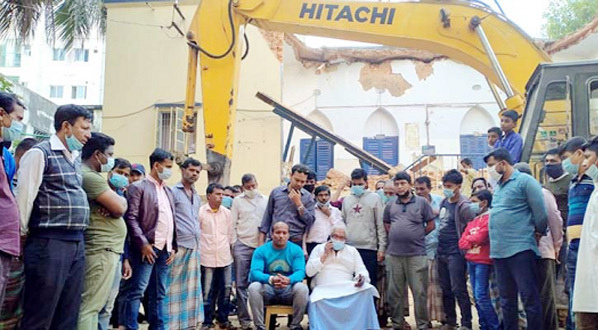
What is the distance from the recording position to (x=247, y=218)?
629 centimetres

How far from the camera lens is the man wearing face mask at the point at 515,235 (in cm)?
439

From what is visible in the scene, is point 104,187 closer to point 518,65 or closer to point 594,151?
point 594,151

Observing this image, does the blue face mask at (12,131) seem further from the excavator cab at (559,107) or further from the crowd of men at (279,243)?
the excavator cab at (559,107)

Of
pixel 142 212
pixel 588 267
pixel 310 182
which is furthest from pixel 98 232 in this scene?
pixel 588 267

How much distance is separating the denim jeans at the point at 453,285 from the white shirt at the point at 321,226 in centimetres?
128

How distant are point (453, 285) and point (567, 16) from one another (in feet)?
77.6

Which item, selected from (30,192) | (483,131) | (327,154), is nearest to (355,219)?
(30,192)

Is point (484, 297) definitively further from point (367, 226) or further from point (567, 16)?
point (567, 16)

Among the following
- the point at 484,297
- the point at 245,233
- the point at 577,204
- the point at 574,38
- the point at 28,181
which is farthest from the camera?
the point at 574,38

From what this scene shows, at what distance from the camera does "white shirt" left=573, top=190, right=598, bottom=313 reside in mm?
3303

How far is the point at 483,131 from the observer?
61.7 ft

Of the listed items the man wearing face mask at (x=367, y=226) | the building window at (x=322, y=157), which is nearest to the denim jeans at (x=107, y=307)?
the man wearing face mask at (x=367, y=226)

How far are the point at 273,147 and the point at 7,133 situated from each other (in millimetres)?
10370

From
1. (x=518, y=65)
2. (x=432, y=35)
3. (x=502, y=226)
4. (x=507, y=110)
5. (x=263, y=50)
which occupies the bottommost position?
(x=502, y=226)
